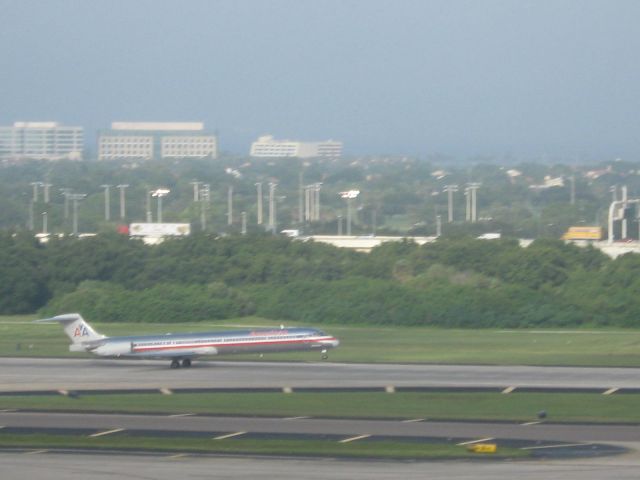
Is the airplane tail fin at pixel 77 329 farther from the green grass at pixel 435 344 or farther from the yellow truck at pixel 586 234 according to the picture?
the yellow truck at pixel 586 234

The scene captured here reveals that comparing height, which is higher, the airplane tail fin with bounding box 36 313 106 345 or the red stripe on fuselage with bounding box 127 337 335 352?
the airplane tail fin with bounding box 36 313 106 345

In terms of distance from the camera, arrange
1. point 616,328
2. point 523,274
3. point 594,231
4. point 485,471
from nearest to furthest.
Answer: point 485,471, point 616,328, point 523,274, point 594,231

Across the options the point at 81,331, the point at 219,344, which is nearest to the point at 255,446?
the point at 219,344

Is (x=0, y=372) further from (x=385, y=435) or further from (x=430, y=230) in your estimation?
(x=430, y=230)

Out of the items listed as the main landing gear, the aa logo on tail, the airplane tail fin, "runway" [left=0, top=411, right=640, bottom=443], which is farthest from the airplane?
"runway" [left=0, top=411, right=640, bottom=443]

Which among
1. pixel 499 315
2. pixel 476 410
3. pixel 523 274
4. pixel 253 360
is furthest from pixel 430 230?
pixel 476 410

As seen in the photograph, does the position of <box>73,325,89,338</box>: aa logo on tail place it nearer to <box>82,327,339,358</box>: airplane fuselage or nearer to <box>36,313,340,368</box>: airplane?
<box>36,313,340,368</box>: airplane

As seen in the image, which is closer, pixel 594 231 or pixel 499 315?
pixel 499 315
